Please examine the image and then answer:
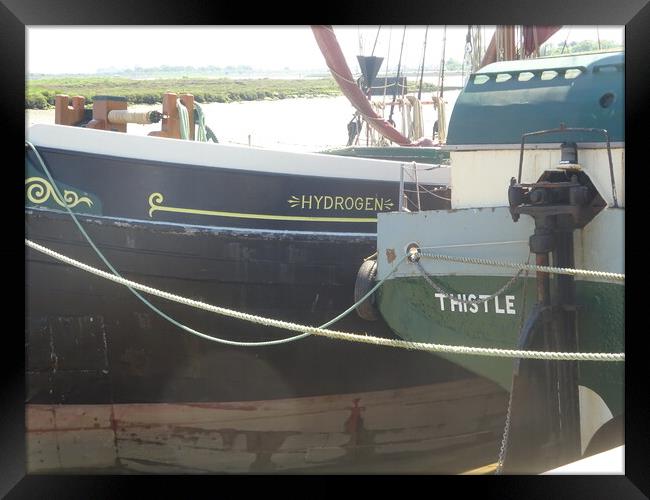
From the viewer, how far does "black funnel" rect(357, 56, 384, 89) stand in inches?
325

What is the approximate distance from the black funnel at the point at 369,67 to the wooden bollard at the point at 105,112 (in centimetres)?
314

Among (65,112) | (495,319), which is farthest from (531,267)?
(65,112)

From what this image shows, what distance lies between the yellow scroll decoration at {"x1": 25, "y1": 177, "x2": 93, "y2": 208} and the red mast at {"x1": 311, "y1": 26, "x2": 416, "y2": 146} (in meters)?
2.36

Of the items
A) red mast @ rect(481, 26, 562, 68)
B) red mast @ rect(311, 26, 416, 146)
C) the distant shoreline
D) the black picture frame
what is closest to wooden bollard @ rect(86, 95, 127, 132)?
the black picture frame

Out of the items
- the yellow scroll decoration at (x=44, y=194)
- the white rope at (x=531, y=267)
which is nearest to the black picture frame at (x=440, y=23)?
the white rope at (x=531, y=267)

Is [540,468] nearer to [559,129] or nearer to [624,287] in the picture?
[624,287]

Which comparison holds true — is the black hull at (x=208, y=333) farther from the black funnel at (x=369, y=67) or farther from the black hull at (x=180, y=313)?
the black funnel at (x=369, y=67)

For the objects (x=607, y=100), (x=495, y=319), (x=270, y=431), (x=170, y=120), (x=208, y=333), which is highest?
(x=170, y=120)

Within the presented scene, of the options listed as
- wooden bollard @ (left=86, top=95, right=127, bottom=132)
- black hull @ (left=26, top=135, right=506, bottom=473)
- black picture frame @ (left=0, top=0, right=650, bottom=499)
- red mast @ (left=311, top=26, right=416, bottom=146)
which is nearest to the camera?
black picture frame @ (left=0, top=0, right=650, bottom=499)

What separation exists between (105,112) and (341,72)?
207 cm

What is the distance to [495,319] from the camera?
4516 millimetres

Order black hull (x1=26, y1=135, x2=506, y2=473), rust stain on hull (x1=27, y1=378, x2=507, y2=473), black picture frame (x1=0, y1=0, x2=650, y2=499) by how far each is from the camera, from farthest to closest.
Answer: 1. rust stain on hull (x1=27, y1=378, x2=507, y2=473)
2. black hull (x1=26, y1=135, x2=506, y2=473)
3. black picture frame (x1=0, y1=0, x2=650, y2=499)

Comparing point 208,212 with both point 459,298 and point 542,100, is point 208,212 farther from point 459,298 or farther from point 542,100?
point 542,100

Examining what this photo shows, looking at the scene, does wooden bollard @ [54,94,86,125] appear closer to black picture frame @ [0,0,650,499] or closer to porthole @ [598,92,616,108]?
black picture frame @ [0,0,650,499]
